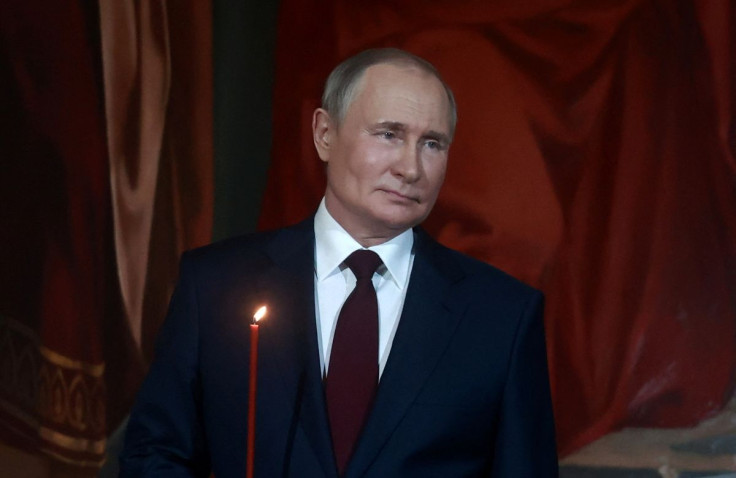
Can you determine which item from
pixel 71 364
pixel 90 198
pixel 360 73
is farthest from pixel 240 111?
pixel 360 73

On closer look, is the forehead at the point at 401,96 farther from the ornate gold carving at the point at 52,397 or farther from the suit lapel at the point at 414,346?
the ornate gold carving at the point at 52,397

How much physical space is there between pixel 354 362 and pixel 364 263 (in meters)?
0.18

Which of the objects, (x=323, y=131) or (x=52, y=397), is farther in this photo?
(x=52, y=397)

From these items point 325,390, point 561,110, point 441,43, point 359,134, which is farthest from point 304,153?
point 325,390

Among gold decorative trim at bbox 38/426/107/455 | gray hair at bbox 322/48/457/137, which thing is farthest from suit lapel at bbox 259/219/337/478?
gold decorative trim at bbox 38/426/107/455

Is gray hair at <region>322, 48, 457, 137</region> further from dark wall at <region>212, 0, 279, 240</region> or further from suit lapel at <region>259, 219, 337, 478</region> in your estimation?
dark wall at <region>212, 0, 279, 240</region>

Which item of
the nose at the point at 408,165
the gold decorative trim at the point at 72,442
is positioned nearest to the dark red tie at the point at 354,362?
the nose at the point at 408,165

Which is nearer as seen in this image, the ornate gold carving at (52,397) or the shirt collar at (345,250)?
the shirt collar at (345,250)

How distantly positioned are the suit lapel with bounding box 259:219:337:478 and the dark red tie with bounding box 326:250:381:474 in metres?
0.04

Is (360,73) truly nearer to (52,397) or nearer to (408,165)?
(408,165)

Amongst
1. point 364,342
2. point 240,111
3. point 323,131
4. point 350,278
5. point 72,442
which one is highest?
point 240,111

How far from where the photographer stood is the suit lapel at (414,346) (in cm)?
175

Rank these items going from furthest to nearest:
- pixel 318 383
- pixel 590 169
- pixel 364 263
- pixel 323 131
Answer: pixel 590 169
pixel 323 131
pixel 364 263
pixel 318 383

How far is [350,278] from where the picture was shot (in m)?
1.93
